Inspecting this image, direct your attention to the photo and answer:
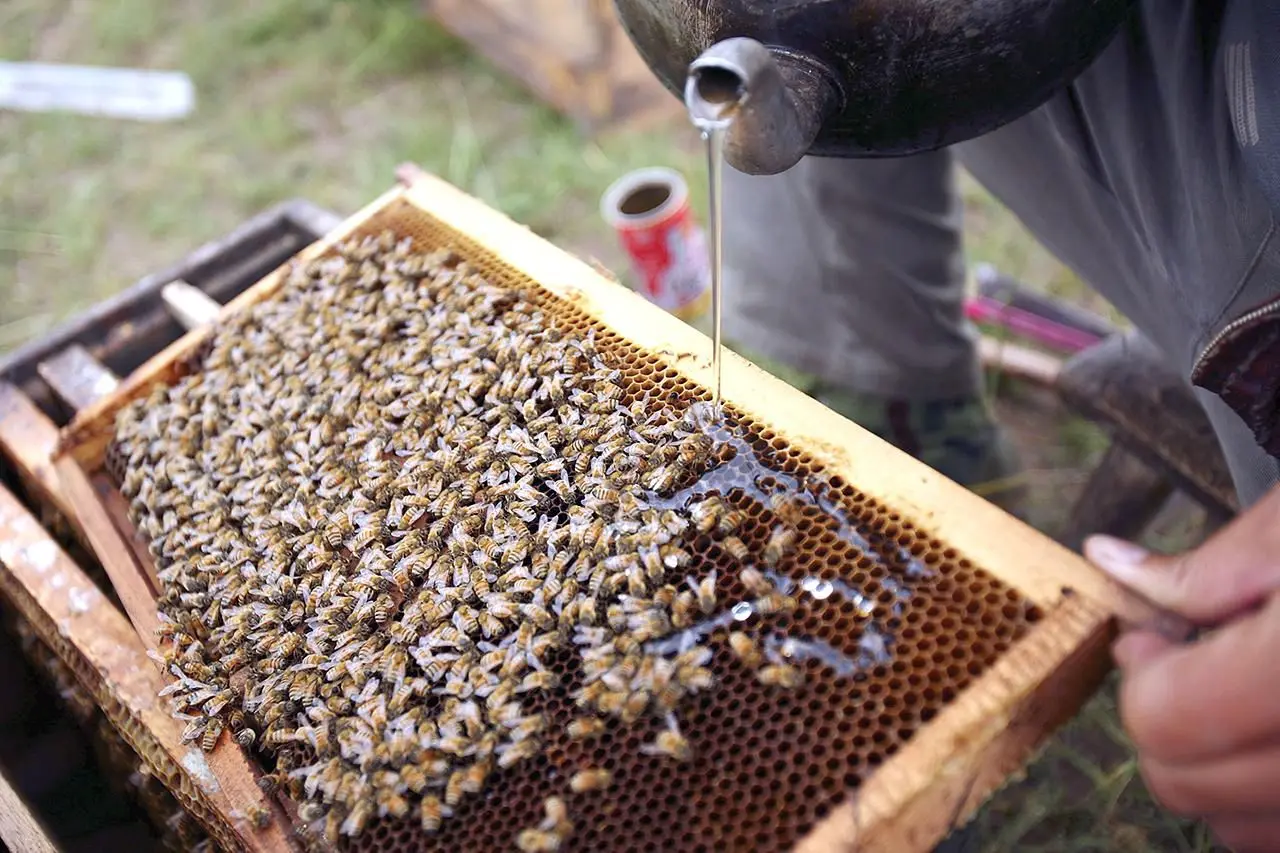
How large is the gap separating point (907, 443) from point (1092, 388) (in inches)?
48.6

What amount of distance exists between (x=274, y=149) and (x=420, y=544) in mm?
6025

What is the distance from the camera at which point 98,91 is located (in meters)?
7.91

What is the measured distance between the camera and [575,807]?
72.2 inches

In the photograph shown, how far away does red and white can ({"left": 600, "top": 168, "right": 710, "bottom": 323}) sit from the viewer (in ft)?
16.9

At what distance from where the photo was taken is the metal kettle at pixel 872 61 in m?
1.81

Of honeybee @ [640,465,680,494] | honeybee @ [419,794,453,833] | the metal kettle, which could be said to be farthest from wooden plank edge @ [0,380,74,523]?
the metal kettle

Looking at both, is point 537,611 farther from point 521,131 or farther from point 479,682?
point 521,131

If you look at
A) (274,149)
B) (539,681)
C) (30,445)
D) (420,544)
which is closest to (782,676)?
(539,681)

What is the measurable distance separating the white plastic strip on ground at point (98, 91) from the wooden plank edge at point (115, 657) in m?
5.95

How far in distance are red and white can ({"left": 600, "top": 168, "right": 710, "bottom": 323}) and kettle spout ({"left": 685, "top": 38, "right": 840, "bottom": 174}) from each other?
125 inches

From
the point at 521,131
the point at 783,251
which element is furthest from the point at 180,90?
the point at 783,251

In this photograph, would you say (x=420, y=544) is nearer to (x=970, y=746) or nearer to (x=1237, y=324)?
(x=970, y=746)

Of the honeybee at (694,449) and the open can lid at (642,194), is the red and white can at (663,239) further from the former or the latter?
the honeybee at (694,449)

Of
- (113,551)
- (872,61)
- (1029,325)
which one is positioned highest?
(872,61)
